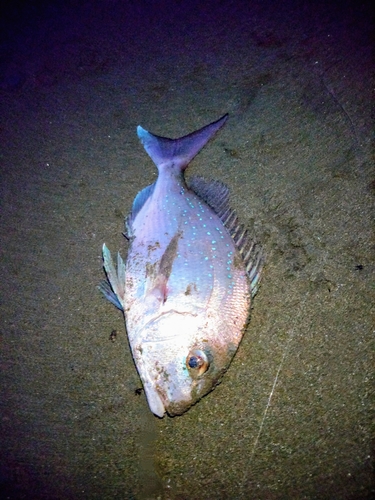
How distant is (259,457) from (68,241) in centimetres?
201

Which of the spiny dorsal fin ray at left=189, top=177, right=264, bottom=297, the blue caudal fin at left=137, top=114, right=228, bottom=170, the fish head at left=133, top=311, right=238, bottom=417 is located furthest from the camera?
the blue caudal fin at left=137, top=114, right=228, bottom=170

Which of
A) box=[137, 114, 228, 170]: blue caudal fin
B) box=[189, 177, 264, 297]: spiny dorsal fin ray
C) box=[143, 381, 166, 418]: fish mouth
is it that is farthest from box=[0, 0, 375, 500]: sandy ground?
box=[143, 381, 166, 418]: fish mouth

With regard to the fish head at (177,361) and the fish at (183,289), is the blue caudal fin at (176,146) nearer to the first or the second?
the fish at (183,289)

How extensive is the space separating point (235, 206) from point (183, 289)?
2.83 ft

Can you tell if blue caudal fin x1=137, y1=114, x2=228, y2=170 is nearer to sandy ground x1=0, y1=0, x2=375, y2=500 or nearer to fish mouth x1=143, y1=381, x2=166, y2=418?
sandy ground x1=0, y1=0, x2=375, y2=500

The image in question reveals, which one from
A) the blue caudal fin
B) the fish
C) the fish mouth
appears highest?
the blue caudal fin

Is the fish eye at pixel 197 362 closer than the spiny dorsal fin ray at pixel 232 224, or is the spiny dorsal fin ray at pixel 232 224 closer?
the fish eye at pixel 197 362

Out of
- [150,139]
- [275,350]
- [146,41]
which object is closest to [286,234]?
[275,350]

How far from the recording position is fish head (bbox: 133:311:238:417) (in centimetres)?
183

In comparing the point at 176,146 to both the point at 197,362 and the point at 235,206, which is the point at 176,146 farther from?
the point at 197,362

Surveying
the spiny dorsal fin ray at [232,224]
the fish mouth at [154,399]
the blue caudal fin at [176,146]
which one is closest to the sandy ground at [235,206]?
the blue caudal fin at [176,146]

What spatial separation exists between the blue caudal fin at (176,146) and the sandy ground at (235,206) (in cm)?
12

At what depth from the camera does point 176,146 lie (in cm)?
244

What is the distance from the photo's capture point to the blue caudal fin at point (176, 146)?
7.87 feet
